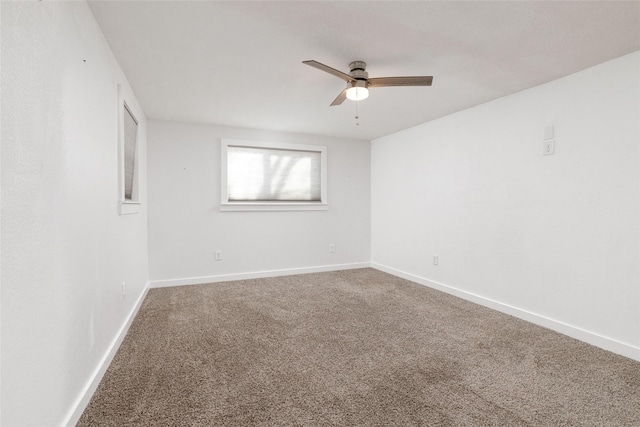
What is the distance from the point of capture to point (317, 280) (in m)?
4.36

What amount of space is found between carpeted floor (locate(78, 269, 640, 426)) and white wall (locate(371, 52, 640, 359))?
1.06ft

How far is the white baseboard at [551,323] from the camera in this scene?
87.7 inches

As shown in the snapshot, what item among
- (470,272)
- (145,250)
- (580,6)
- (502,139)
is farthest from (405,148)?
(145,250)

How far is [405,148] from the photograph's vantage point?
4496 millimetres

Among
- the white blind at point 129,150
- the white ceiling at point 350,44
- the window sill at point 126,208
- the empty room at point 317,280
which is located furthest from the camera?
the white blind at point 129,150

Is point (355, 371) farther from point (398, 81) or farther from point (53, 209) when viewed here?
point (398, 81)

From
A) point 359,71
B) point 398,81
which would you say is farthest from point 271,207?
point 398,81

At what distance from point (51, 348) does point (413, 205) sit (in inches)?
158

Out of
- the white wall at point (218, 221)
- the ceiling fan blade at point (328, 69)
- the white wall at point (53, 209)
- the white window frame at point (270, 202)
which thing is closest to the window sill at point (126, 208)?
the white wall at point (53, 209)

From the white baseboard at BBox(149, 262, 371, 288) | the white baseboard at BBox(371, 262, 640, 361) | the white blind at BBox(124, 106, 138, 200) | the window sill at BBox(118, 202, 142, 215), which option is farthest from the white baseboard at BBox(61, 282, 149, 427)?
the white baseboard at BBox(371, 262, 640, 361)

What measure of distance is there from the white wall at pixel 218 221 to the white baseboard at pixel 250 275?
14 millimetres

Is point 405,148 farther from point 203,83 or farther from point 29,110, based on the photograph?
point 29,110

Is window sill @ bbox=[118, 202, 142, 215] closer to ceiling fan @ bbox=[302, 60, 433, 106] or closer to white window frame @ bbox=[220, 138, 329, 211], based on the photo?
white window frame @ bbox=[220, 138, 329, 211]

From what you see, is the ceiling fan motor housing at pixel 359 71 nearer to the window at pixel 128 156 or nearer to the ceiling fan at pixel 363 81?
the ceiling fan at pixel 363 81
